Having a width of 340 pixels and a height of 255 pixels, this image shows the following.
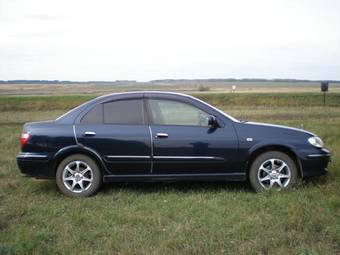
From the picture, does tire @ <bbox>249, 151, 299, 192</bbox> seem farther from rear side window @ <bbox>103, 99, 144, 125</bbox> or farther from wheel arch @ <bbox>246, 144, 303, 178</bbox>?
rear side window @ <bbox>103, 99, 144, 125</bbox>

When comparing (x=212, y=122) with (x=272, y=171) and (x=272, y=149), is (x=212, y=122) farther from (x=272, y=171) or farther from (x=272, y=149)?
(x=272, y=171)

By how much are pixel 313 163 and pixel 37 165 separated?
12.9ft

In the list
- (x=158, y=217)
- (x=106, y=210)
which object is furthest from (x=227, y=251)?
(x=106, y=210)

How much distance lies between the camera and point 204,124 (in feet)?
22.9

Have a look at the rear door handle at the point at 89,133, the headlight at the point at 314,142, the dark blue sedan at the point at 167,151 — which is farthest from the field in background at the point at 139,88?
the rear door handle at the point at 89,133

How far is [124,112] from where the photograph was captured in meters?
7.09

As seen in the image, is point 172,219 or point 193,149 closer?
point 172,219

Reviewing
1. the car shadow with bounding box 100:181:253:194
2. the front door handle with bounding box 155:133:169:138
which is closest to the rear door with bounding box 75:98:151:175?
the front door handle with bounding box 155:133:169:138

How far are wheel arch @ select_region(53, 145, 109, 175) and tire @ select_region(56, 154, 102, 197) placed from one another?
1.7 inches

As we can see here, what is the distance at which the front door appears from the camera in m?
6.84

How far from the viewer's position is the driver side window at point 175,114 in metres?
7.00

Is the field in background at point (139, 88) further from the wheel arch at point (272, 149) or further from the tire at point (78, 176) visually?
the tire at point (78, 176)

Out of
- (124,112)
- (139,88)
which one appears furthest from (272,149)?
(139,88)

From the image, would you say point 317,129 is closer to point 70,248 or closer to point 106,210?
point 106,210
